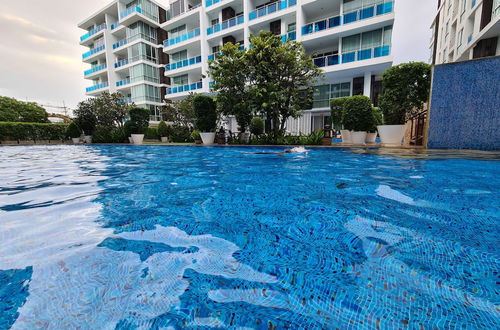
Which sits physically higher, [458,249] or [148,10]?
[148,10]

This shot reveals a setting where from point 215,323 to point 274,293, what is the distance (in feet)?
1.07

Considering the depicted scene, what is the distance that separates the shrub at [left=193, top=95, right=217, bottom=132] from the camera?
12750mm

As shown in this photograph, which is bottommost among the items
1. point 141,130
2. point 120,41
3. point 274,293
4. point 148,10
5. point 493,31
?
point 274,293

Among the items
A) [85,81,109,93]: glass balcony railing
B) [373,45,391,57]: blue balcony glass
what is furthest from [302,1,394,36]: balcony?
[85,81,109,93]: glass balcony railing

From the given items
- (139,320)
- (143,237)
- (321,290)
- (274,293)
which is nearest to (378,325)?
(321,290)

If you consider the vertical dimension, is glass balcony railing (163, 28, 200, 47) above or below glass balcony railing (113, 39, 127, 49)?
below

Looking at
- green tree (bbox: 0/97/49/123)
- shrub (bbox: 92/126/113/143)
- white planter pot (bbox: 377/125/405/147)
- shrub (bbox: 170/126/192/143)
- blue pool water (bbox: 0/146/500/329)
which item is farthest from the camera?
green tree (bbox: 0/97/49/123)

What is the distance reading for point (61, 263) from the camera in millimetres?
1383

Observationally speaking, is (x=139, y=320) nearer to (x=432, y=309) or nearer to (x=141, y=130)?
(x=432, y=309)

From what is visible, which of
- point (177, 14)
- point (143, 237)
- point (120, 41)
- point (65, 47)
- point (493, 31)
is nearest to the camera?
point (143, 237)

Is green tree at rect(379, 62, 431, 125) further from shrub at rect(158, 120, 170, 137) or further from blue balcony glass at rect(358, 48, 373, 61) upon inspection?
shrub at rect(158, 120, 170, 137)

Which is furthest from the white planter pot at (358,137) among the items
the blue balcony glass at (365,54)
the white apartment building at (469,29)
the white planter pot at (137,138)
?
the white planter pot at (137,138)

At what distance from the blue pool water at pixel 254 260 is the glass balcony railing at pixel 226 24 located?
20.9 metres

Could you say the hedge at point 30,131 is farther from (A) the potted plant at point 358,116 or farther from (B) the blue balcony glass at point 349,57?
(B) the blue balcony glass at point 349,57
